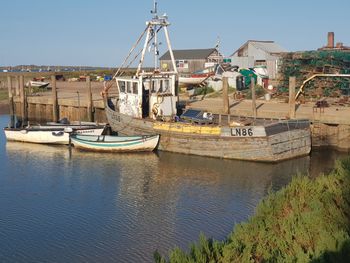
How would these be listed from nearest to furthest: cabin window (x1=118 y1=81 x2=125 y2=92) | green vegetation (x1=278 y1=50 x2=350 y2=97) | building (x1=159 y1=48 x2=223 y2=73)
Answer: cabin window (x1=118 y1=81 x2=125 y2=92), green vegetation (x1=278 y1=50 x2=350 y2=97), building (x1=159 y1=48 x2=223 y2=73)

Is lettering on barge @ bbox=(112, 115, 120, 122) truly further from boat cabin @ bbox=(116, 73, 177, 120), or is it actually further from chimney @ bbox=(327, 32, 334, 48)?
chimney @ bbox=(327, 32, 334, 48)

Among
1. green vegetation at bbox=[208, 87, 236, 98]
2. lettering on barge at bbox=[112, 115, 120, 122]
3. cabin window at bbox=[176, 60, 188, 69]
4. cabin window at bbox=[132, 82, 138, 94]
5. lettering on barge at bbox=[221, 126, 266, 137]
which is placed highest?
cabin window at bbox=[176, 60, 188, 69]

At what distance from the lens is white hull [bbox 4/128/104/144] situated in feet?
98.2

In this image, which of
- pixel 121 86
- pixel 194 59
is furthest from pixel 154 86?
pixel 194 59

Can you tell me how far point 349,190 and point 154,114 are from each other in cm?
1743

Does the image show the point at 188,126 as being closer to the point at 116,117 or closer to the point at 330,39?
the point at 116,117

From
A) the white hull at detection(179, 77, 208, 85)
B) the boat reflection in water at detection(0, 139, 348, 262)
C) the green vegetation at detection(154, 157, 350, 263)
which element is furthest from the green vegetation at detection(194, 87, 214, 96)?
the green vegetation at detection(154, 157, 350, 263)

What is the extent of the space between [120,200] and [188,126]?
8.09m

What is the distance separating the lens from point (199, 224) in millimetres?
15789

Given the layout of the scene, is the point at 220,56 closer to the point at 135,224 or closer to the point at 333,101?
the point at 333,101

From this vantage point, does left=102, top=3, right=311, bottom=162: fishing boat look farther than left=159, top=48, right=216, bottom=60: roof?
No

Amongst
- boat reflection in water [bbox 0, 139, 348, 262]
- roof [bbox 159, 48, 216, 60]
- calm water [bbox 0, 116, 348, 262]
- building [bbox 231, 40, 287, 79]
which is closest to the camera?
calm water [bbox 0, 116, 348, 262]

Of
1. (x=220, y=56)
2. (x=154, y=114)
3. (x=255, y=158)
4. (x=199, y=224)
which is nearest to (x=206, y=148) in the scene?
(x=255, y=158)

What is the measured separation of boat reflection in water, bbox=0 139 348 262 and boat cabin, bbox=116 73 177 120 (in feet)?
10.2
